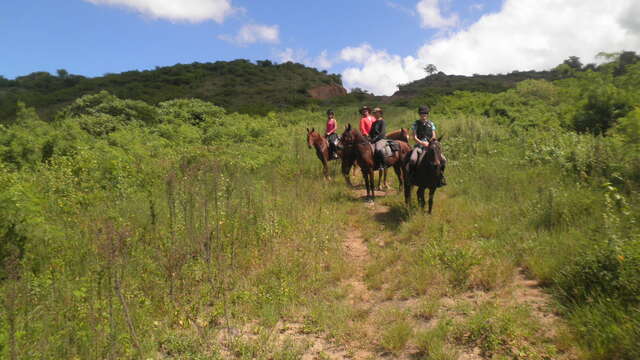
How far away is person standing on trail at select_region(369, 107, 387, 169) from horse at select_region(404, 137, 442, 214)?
1.44m

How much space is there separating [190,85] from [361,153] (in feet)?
140

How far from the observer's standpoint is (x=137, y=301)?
180 inches

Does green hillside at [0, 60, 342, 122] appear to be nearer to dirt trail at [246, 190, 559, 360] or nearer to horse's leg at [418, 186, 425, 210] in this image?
horse's leg at [418, 186, 425, 210]

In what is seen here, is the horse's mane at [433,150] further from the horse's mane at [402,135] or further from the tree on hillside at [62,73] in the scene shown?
the tree on hillside at [62,73]

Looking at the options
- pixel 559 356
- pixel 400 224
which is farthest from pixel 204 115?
pixel 559 356

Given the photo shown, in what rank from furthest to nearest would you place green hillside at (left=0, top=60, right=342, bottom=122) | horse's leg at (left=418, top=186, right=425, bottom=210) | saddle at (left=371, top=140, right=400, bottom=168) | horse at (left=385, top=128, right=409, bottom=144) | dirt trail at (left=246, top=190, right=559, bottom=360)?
green hillside at (left=0, top=60, right=342, bottom=122)
horse at (left=385, top=128, right=409, bottom=144)
saddle at (left=371, top=140, right=400, bottom=168)
horse's leg at (left=418, top=186, right=425, bottom=210)
dirt trail at (left=246, top=190, right=559, bottom=360)

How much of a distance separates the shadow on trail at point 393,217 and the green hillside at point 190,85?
26.4m

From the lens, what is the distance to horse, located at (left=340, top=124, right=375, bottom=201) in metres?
9.40

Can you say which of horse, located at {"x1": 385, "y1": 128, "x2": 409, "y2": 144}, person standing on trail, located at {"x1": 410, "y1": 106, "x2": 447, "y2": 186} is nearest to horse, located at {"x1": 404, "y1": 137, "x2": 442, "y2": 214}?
person standing on trail, located at {"x1": 410, "y1": 106, "x2": 447, "y2": 186}

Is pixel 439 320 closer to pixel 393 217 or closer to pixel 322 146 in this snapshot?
pixel 393 217

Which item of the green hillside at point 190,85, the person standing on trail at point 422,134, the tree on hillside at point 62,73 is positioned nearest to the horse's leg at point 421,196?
the person standing on trail at point 422,134

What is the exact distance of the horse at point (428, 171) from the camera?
728 centimetres

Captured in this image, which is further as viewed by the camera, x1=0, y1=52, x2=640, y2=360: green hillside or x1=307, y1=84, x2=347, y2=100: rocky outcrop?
x1=307, y1=84, x2=347, y2=100: rocky outcrop

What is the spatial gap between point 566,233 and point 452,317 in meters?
2.68
